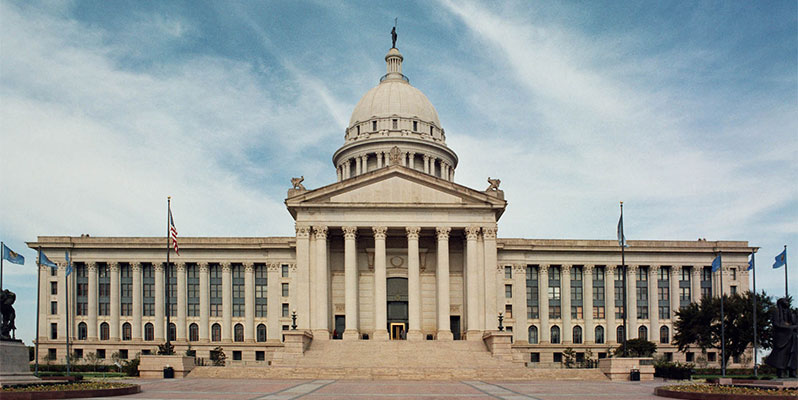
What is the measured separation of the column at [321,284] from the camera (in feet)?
205

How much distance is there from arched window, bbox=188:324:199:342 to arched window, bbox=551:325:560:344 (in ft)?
130

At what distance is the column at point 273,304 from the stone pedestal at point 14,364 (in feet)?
154

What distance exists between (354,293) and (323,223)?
690 centimetres

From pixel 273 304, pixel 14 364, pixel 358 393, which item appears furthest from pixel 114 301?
pixel 358 393

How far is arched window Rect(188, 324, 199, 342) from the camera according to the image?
7819cm

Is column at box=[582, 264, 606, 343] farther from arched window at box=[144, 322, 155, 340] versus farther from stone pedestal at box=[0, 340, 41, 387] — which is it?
stone pedestal at box=[0, 340, 41, 387]

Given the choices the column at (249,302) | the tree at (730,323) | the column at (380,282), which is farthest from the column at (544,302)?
the column at (249,302)

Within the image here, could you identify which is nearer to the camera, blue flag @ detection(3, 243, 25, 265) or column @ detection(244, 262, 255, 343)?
blue flag @ detection(3, 243, 25, 265)

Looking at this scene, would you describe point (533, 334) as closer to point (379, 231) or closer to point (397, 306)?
point (397, 306)

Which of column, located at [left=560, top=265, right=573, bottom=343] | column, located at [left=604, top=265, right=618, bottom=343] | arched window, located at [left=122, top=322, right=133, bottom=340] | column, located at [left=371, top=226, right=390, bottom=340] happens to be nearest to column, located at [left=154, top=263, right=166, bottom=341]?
arched window, located at [left=122, top=322, right=133, bottom=340]

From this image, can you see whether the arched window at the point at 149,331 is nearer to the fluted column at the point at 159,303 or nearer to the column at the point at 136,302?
the column at the point at 136,302

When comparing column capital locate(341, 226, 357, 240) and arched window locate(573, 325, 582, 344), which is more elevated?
column capital locate(341, 226, 357, 240)

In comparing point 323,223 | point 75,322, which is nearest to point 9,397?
point 323,223

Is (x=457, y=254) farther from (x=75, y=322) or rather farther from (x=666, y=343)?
(x=75, y=322)
